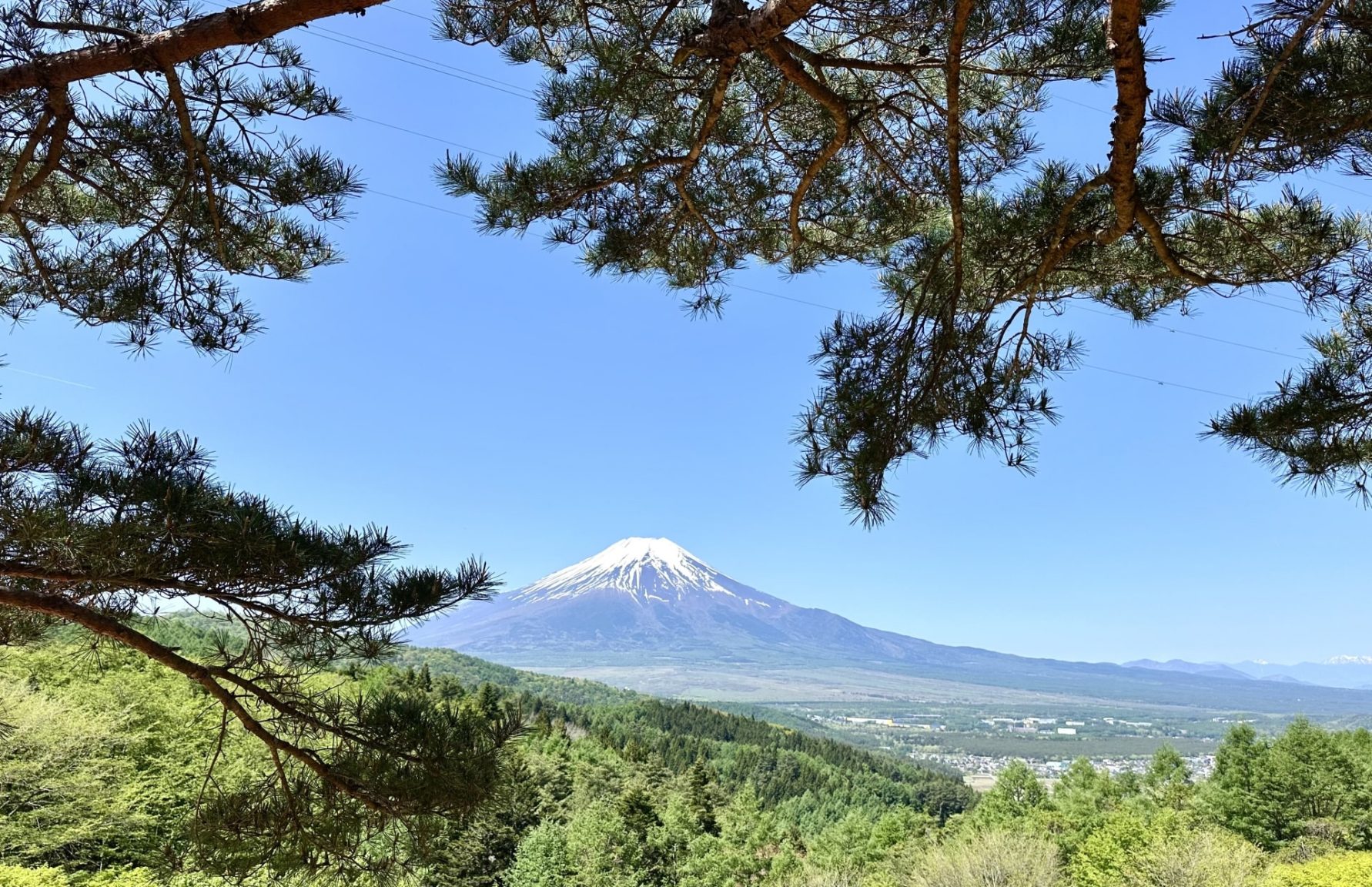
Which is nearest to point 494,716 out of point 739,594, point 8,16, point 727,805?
point 8,16

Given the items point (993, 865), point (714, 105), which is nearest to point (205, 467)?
point (714, 105)

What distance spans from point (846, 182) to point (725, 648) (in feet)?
494

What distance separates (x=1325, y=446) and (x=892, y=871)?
17005 millimetres

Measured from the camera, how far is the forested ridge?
279cm

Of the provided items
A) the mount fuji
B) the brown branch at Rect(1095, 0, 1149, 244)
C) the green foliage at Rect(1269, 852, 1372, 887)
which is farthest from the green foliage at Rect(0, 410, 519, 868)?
the mount fuji

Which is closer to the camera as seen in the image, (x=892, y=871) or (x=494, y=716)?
(x=494, y=716)

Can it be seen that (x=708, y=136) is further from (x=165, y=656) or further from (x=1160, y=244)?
(x=165, y=656)

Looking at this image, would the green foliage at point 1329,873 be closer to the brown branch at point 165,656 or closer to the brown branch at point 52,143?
the brown branch at point 165,656

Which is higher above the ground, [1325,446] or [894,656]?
[1325,446]

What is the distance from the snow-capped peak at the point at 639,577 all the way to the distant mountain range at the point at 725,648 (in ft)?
0.99

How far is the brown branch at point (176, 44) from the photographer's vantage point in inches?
56.1

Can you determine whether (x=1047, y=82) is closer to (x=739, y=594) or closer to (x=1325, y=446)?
(x=1325, y=446)

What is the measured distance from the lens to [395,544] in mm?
1899

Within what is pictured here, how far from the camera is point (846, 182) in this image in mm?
2891
